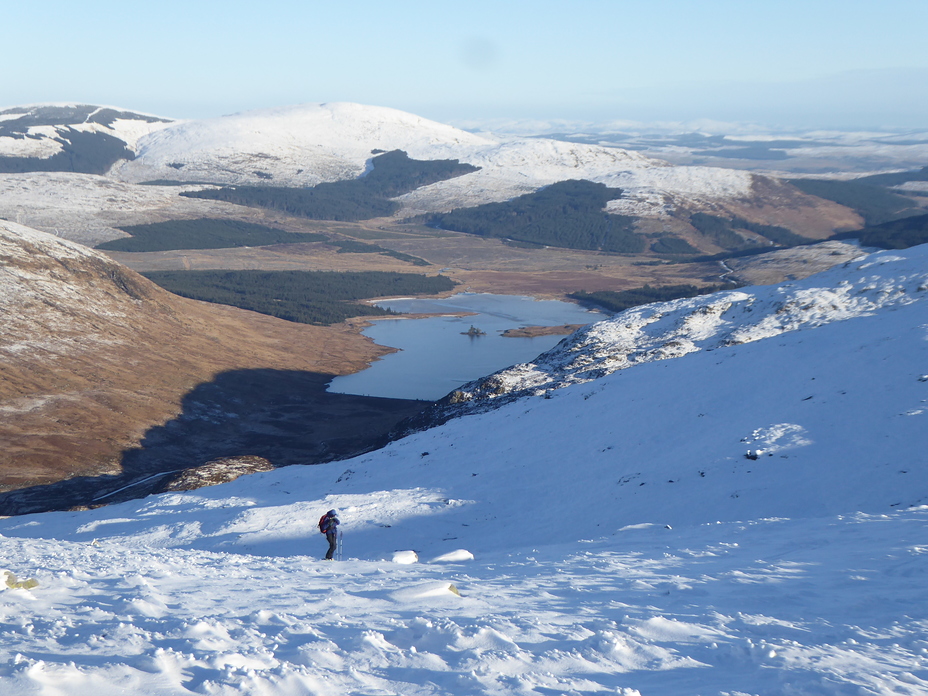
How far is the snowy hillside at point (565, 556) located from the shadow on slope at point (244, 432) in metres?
5.90

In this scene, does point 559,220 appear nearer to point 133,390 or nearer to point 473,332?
point 473,332

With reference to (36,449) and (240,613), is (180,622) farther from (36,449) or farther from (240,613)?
(36,449)

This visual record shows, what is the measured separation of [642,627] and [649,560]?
443 cm

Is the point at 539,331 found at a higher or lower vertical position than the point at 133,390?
lower

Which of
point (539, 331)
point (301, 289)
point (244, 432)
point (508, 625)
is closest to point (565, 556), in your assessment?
point (508, 625)

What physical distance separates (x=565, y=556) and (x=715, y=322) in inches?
1250

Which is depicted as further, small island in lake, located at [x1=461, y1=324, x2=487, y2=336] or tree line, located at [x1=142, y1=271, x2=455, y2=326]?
tree line, located at [x1=142, y1=271, x2=455, y2=326]

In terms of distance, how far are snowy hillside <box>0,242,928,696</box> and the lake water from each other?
91.1ft

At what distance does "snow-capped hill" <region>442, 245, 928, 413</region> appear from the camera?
1539 inches

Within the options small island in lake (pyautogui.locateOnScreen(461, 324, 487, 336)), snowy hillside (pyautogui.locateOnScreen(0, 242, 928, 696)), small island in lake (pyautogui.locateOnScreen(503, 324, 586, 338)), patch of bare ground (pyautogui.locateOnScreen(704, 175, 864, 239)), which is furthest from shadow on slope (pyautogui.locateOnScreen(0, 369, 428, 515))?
patch of bare ground (pyautogui.locateOnScreen(704, 175, 864, 239))

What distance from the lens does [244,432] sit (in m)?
46.0

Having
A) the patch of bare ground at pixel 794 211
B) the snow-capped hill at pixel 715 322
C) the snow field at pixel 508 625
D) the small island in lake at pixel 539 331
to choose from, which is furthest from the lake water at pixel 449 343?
the patch of bare ground at pixel 794 211

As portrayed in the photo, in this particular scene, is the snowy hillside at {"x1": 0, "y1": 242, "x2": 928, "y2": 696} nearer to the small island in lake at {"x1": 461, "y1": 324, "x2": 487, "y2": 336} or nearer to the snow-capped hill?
the snow-capped hill

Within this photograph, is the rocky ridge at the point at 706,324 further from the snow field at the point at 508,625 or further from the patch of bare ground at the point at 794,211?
the patch of bare ground at the point at 794,211
